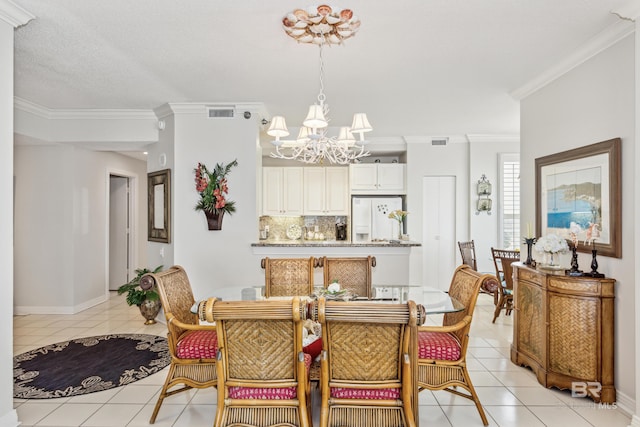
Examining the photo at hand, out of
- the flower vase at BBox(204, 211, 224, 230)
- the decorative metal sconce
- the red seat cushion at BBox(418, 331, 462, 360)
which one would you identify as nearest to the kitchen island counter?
the flower vase at BBox(204, 211, 224, 230)

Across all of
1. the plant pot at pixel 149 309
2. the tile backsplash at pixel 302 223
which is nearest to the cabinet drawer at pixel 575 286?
the plant pot at pixel 149 309

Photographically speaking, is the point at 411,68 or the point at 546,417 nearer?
the point at 546,417

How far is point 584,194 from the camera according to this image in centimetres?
307

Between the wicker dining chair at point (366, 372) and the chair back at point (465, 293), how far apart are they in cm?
70

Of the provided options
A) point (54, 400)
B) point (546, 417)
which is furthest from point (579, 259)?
point (54, 400)

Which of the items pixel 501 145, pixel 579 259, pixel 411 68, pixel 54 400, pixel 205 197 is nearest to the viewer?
pixel 54 400

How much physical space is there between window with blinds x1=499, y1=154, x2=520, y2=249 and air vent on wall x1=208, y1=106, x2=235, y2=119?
4.39 meters

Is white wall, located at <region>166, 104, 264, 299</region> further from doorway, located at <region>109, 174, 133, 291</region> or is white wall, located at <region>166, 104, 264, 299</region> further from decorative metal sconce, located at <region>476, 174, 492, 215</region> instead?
decorative metal sconce, located at <region>476, 174, 492, 215</region>

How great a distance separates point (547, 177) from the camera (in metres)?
3.54

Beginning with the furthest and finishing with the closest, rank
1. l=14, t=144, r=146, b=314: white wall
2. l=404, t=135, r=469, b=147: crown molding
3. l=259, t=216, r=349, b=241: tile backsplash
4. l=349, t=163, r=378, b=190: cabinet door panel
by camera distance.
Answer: l=259, t=216, r=349, b=241: tile backsplash → l=349, t=163, r=378, b=190: cabinet door panel → l=404, t=135, r=469, b=147: crown molding → l=14, t=144, r=146, b=314: white wall

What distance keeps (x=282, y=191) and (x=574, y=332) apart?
474 centimetres

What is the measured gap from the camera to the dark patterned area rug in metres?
3.05

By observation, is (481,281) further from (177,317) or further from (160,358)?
(160,358)

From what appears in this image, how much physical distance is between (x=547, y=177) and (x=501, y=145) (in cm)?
301
